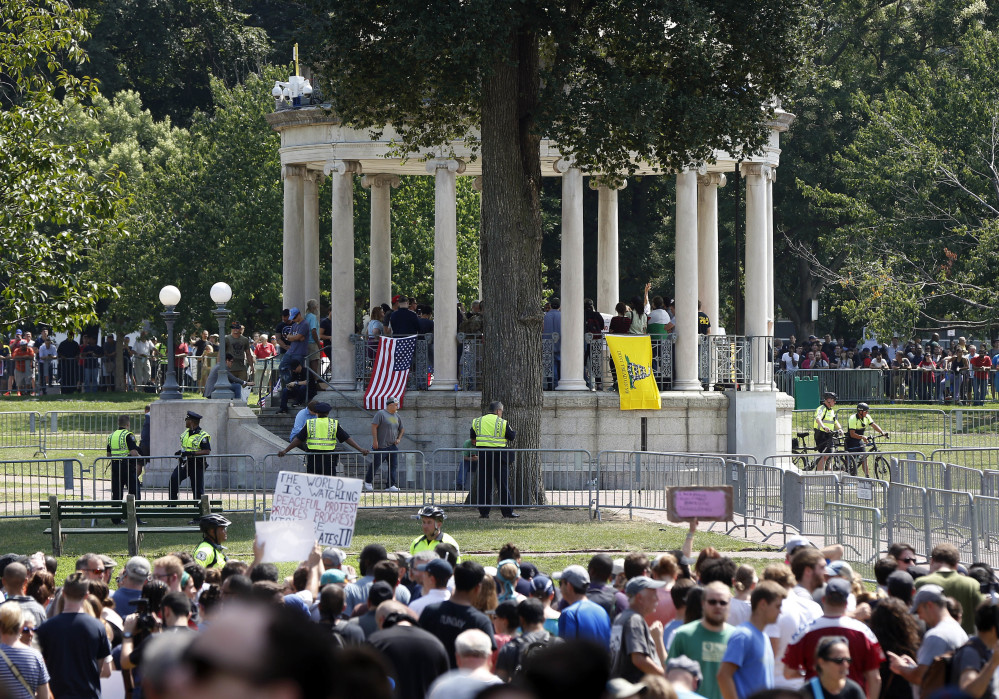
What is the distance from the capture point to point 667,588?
33.2ft

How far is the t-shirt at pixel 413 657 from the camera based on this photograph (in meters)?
7.52

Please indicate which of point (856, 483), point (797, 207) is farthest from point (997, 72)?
point (856, 483)

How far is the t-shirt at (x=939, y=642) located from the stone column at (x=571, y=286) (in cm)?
2040

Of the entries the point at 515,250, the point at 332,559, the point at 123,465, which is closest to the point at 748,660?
the point at 332,559

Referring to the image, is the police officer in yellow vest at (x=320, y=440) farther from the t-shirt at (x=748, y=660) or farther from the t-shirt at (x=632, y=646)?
the t-shirt at (x=748, y=660)

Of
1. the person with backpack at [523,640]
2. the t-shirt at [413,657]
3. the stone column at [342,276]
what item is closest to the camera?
the t-shirt at [413,657]

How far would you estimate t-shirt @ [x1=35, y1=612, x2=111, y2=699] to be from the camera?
8969 mm

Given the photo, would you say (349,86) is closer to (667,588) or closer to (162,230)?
(667,588)

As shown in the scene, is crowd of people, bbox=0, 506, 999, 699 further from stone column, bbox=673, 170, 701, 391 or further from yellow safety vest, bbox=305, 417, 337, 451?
stone column, bbox=673, 170, 701, 391

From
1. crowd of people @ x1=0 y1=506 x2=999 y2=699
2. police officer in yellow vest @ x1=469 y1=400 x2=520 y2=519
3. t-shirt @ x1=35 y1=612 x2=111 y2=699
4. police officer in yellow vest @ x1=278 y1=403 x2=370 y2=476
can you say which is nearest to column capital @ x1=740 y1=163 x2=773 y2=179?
police officer in yellow vest @ x1=469 y1=400 x2=520 y2=519

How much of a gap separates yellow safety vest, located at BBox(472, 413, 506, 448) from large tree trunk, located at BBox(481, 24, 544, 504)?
0.62 m

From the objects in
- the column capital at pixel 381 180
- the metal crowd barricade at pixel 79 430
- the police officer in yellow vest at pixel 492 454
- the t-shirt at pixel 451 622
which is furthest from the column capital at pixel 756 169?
the t-shirt at pixel 451 622

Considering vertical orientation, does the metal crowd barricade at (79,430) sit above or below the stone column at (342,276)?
below

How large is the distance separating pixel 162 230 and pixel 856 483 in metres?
34.0
